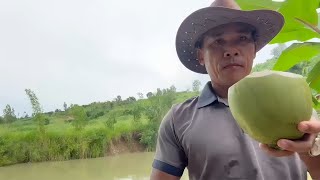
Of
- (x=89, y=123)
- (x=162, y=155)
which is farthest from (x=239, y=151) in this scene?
(x=89, y=123)

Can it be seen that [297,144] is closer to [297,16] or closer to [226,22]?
[297,16]

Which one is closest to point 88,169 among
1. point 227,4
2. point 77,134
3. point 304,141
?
point 77,134

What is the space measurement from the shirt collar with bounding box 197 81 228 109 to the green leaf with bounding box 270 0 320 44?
0.66 ft

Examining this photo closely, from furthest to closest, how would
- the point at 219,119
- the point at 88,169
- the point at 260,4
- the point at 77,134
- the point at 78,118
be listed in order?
the point at 78,118 < the point at 77,134 < the point at 88,169 < the point at 219,119 < the point at 260,4

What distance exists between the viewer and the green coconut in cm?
40

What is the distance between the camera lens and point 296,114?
40 centimetres

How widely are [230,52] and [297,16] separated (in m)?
0.14

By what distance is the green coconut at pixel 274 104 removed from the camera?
1.33ft

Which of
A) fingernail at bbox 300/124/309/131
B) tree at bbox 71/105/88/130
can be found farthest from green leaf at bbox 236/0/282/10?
tree at bbox 71/105/88/130

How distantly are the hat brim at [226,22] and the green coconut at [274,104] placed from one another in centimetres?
33

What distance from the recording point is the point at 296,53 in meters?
0.76

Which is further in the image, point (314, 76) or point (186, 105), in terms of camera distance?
point (186, 105)

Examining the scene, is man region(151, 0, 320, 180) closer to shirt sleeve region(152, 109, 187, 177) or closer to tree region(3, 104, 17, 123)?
shirt sleeve region(152, 109, 187, 177)

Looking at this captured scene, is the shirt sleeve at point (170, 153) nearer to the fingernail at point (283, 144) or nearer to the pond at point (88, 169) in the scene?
the fingernail at point (283, 144)
